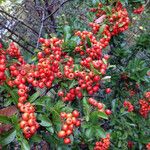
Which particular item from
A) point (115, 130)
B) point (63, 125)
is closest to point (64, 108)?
point (63, 125)

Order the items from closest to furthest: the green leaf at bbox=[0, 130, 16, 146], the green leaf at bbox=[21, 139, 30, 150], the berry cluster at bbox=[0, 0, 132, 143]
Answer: the green leaf at bbox=[21, 139, 30, 150]
the green leaf at bbox=[0, 130, 16, 146]
the berry cluster at bbox=[0, 0, 132, 143]

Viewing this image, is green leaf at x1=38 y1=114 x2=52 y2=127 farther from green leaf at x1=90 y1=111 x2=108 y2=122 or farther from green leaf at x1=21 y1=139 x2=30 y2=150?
green leaf at x1=90 y1=111 x2=108 y2=122

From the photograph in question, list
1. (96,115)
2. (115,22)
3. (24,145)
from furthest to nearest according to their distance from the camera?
(115,22)
(96,115)
(24,145)

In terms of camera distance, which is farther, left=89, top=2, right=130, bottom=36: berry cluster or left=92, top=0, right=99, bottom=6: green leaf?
left=92, top=0, right=99, bottom=6: green leaf

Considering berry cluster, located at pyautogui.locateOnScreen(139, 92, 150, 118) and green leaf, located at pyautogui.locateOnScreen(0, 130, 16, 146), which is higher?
green leaf, located at pyautogui.locateOnScreen(0, 130, 16, 146)

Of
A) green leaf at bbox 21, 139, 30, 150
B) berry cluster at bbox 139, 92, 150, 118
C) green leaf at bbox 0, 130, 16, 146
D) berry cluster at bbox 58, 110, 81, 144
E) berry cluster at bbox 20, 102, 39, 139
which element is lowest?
berry cluster at bbox 139, 92, 150, 118

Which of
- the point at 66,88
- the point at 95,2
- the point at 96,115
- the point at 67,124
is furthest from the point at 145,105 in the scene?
the point at 67,124

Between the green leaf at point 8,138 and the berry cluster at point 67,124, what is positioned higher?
the green leaf at point 8,138

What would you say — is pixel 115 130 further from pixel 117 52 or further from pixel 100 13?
pixel 100 13

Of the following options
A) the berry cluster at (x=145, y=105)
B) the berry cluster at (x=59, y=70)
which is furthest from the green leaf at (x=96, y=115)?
the berry cluster at (x=145, y=105)

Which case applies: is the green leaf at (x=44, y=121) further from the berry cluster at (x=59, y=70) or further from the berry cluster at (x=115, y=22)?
the berry cluster at (x=115, y=22)

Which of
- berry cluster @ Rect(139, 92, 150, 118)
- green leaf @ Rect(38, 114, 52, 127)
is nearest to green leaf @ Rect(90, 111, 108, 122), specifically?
green leaf @ Rect(38, 114, 52, 127)

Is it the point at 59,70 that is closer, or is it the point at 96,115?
the point at 96,115

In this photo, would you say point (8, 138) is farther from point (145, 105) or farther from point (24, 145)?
point (145, 105)
